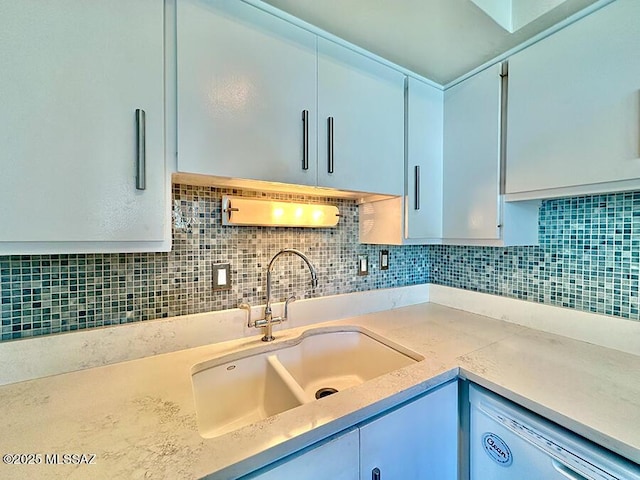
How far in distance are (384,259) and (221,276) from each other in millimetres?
936

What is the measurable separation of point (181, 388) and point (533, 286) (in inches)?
60.4

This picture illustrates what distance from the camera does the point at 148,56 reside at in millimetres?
729

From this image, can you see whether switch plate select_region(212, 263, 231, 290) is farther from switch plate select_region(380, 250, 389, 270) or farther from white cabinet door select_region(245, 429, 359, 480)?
switch plate select_region(380, 250, 389, 270)

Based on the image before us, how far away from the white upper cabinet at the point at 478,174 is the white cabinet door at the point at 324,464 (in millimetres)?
1014

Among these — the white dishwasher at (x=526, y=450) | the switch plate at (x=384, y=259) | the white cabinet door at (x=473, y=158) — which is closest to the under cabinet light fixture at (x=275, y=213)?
the switch plate at (x=384, y=259)

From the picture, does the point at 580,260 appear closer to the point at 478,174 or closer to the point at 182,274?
the point at 478,174

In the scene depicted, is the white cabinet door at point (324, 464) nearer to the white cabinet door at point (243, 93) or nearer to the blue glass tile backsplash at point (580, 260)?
the white cabinet door at point (243, 93)

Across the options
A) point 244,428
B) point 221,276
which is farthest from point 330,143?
point 244,428

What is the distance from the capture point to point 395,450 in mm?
759

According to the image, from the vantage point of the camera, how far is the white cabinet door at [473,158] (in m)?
1.18

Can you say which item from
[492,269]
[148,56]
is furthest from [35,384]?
[492,269]

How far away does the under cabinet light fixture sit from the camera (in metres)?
1.07

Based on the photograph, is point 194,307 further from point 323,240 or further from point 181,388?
point 323,240

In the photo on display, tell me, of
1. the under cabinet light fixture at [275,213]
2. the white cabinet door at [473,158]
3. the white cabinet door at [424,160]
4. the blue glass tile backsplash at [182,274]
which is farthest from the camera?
the white cabinet door at [424,160]
